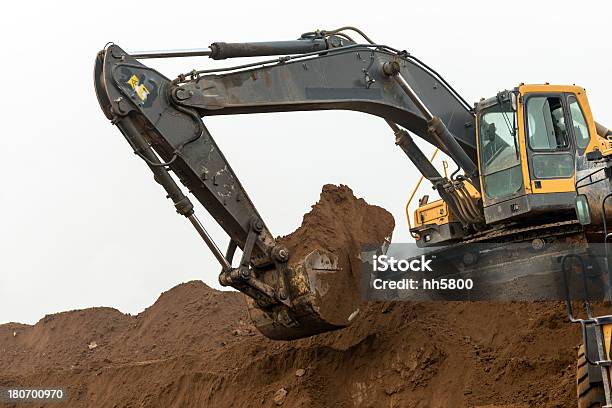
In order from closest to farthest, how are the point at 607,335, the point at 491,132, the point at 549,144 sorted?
the point at 607,335 → the point at 549,144 → the point at 491,132

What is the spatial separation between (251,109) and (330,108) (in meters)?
1.02

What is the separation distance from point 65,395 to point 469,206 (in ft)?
25.2

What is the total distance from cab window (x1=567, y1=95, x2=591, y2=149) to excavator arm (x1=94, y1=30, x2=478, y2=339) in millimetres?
1576

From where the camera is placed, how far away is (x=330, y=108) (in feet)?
36.1

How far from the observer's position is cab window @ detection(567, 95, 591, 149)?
1138 centimetres

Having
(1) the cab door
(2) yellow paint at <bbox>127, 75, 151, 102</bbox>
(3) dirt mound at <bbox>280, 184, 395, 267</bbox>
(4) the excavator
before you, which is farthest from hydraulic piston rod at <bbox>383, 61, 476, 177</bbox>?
(2) yellow paint at <bbox>127, 75, 151, 102</bbox>

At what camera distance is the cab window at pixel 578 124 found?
11375 millimetres

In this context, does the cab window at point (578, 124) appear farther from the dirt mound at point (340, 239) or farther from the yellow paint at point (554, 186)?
the dirt mound at point (340, 239)

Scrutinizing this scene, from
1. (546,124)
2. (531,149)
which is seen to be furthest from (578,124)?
(531,149)

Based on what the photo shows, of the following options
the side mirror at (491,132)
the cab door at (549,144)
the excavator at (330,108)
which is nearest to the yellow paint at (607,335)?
the excavator at (330,108)

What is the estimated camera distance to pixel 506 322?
1105 cm

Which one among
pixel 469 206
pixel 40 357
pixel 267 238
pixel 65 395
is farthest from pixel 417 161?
pixel 40 357

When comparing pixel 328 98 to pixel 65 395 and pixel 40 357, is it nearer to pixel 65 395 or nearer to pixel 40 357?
pixel 65 395

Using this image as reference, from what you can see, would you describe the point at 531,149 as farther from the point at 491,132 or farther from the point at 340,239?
the point at 340,239
